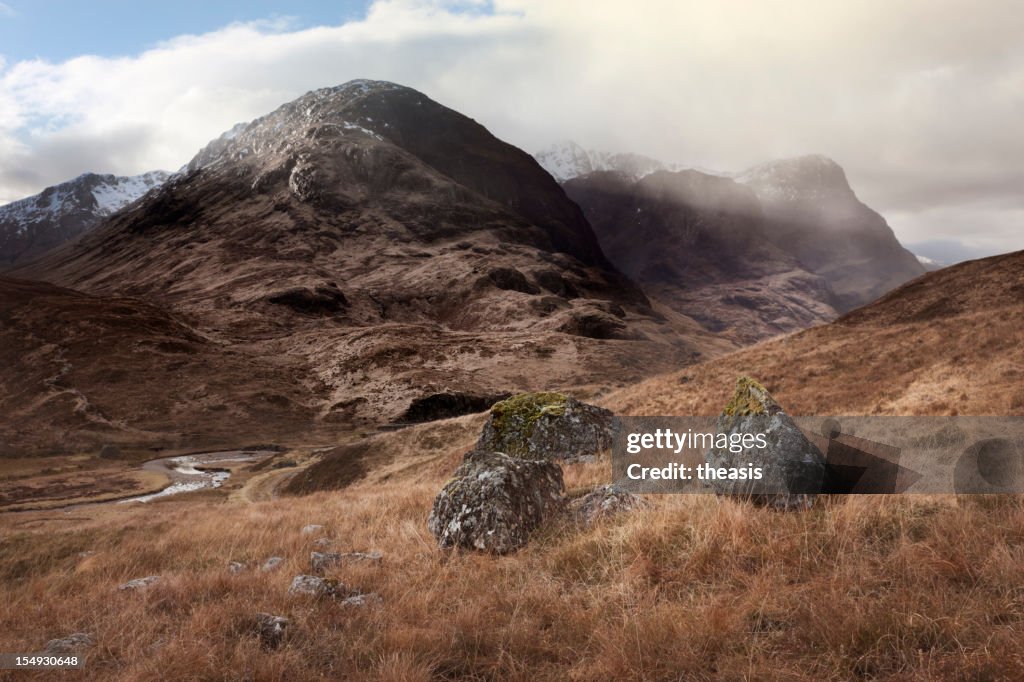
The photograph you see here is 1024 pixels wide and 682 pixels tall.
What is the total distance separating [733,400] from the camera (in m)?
8.61

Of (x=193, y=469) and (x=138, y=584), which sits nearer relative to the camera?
(x=138, y=584)

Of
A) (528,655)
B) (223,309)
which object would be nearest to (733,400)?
(528,655)

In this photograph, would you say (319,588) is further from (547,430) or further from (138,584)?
(547,430)

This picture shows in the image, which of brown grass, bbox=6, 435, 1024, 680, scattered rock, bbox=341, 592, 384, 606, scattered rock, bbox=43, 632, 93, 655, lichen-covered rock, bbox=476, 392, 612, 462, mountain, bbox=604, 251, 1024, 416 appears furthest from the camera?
mountain, bbox=604, 251, 1024, 416

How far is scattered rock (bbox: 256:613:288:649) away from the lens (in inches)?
197

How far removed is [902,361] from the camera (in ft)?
87.9

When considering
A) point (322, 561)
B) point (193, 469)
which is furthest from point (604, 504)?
point (193, 469)

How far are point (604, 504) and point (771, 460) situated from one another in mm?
2260

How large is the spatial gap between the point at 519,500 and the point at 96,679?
4.83 m

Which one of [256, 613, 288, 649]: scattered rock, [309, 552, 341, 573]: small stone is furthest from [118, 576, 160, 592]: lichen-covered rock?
[256, 613, 288, 649]: scattered rock

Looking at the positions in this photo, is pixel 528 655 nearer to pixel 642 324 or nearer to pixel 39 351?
pixel 39 351

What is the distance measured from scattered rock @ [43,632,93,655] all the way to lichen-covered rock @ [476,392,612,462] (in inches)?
524

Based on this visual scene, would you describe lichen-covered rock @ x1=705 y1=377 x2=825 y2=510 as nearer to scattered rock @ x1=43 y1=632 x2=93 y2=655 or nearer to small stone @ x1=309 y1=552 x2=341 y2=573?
small stone @ x1=309 y1=552 x2=341 y2=573

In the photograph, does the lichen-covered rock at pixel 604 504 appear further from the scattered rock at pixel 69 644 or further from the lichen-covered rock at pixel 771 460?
the scattered rock at pixel 69 644
